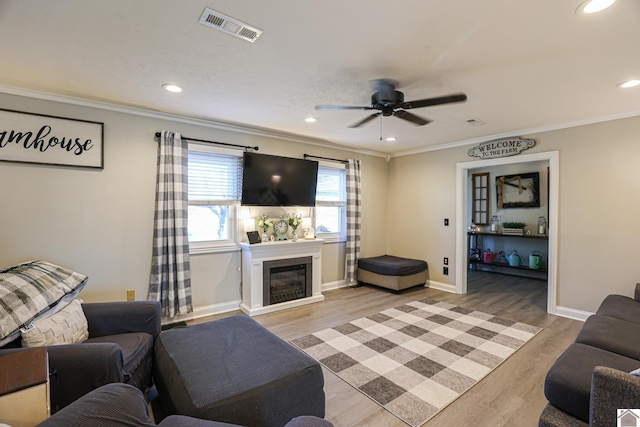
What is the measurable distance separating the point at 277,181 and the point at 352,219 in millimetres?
1615

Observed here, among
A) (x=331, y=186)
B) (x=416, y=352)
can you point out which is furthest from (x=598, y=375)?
(x=331, y=186)

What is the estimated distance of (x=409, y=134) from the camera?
439 cm

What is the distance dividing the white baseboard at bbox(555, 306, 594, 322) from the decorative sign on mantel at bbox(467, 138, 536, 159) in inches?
85.1

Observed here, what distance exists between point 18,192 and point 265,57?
2.65 meters

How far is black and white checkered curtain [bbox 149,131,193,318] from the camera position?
3.42 m

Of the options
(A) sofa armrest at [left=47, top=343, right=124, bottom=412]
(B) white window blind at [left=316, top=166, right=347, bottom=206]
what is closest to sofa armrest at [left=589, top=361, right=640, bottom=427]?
(A) sofa armrest at [left=47, top=343, right=124, bottom=412]

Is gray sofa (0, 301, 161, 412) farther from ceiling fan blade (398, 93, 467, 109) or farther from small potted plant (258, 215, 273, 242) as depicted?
ceiling fan blade (398, 93, 467, 109)

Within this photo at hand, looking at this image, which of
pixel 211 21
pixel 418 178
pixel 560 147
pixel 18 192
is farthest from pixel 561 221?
pixel 18 192

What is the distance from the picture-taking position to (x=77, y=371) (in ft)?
5.17

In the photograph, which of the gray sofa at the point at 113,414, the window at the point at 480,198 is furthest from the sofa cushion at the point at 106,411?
the window at the point at 480,198

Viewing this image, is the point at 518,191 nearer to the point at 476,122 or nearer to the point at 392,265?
the point at 476,122

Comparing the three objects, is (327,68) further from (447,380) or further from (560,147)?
(560,147)

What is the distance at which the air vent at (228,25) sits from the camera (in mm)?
1723

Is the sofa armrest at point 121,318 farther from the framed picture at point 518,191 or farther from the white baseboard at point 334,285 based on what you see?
the framed picture at point 518,191
